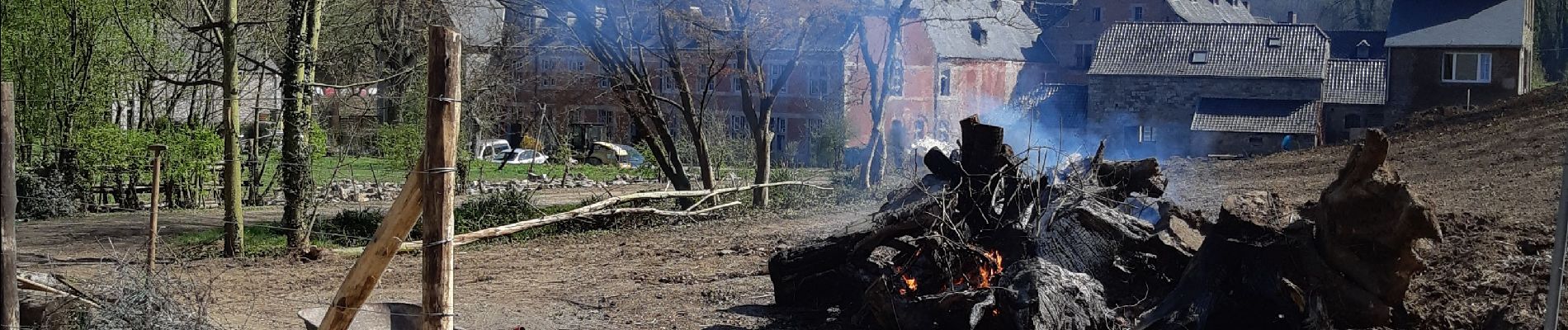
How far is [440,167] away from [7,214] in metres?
2.34

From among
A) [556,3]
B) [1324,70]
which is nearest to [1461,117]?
[1324,70]

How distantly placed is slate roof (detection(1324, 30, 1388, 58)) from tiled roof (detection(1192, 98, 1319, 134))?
11284 mm

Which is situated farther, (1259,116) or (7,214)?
(1259,116)

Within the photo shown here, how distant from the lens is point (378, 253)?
5.49 meters

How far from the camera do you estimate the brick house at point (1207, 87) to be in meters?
42.3

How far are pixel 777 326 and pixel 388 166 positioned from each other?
13.0 meters

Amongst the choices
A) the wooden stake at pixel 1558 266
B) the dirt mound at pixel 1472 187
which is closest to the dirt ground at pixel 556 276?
the dirt mound at pixel 1472 187

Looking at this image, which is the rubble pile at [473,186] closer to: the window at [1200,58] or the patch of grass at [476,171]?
the patch of grass at [476,171]

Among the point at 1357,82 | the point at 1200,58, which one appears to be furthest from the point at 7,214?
the point at 1357,82

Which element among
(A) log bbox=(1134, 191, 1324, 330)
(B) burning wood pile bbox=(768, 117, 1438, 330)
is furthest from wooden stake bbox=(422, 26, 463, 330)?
(A) log bbox=(1134, 191, 1324, 330)

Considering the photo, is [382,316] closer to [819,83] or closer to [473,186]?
[473,186]

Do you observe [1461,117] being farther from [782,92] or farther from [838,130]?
[782,92]

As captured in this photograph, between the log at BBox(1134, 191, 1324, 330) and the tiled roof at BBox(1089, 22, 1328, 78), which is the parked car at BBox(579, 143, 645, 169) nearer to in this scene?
the tiled roof at BBox(1089, 22, 1328, 78)

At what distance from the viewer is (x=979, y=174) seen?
901 centimetres
